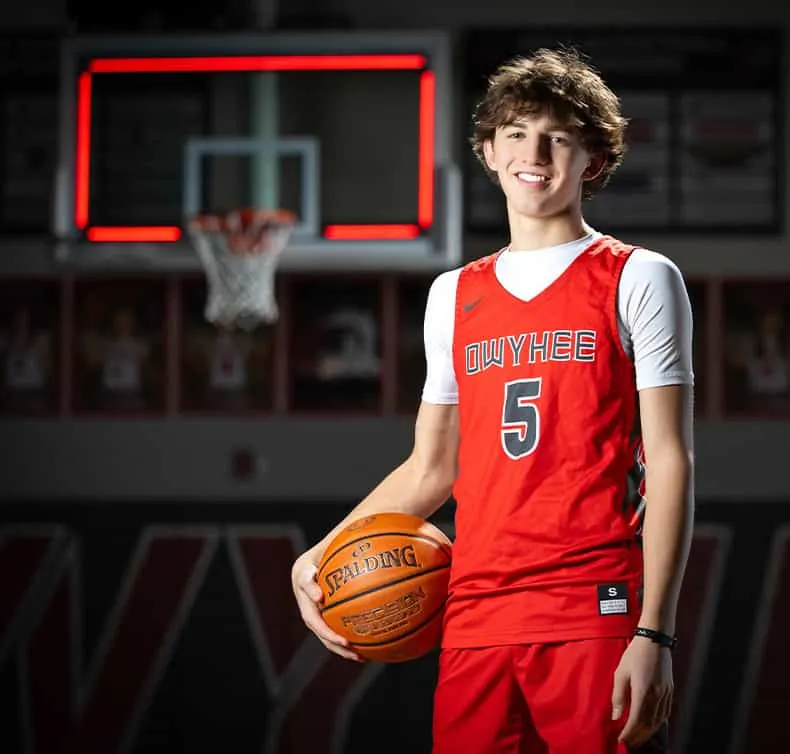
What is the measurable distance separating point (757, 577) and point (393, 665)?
1.63m

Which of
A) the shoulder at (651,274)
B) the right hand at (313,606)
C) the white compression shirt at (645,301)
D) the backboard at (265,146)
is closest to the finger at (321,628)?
the right hand at (313,606)

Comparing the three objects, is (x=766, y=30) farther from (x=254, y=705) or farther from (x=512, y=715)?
(x=512, y=715)

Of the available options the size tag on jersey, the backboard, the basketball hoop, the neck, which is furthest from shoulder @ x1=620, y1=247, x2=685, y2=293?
the basketball hoop

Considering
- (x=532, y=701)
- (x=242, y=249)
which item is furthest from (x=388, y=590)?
(x=242, y=249)

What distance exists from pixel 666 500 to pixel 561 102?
55 cm

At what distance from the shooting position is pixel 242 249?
527cm

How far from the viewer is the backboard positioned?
5273 mm

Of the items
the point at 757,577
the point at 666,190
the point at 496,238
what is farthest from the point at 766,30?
the point at 757,577

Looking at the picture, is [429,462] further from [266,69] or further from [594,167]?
[266,69]

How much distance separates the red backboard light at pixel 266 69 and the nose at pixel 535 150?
3454mm

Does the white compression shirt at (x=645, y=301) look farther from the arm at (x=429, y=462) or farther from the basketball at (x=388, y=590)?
the basketball at (x=388, y=590)

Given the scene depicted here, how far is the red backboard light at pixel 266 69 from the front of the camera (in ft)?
17.4

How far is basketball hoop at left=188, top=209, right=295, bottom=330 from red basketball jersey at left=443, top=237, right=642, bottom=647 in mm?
3526

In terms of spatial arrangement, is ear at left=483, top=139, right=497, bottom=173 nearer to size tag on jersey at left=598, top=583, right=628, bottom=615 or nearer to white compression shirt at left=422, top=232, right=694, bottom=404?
white compression shirt at left=422, top=232, right=694, bottom=404
